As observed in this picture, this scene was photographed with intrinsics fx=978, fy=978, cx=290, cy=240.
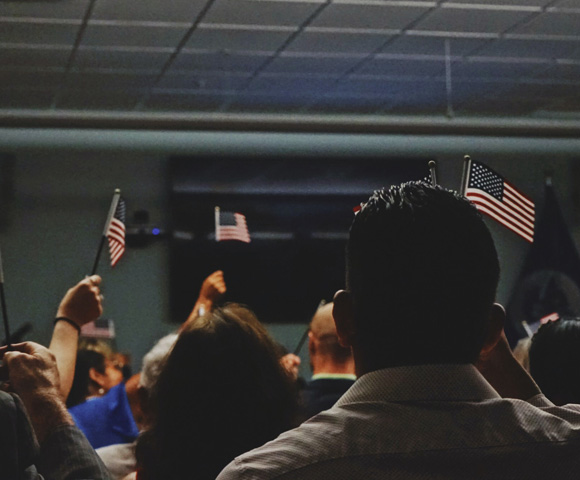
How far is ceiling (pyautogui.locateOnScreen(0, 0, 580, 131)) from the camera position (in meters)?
6.07

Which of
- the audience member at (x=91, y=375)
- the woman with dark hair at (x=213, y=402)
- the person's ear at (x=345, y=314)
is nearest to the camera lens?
the person's ear at (x=345, y=314)

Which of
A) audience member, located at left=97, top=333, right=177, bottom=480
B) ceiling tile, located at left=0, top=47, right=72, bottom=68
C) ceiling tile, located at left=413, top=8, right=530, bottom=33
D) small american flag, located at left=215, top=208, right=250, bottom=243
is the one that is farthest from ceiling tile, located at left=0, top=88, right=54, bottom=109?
audience member, located at left=97, top=333, right=177, bottom=480

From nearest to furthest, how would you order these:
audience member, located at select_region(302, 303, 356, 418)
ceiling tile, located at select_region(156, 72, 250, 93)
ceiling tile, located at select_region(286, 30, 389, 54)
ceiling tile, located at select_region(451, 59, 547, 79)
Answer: audience member, located at select_region(302, 303, 356, 418) → ceiling tile, located at select_region(286, 30, 389, 54) → ceiling tile, located at select_region(451, 59, 547, 79) → ceiling tile, located at select_region(156, 72, 250, 93)

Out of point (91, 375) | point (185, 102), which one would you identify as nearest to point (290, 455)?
point (91, 375)

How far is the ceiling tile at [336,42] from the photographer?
6598 mm

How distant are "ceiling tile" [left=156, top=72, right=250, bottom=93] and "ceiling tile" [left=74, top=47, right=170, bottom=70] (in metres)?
0.34

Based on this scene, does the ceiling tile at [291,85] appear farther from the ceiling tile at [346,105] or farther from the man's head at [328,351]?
the man's head at [328,351]

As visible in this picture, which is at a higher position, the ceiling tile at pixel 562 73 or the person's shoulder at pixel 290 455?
the ceiling tile at pixel 562 73

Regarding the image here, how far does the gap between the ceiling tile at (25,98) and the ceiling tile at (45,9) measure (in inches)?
76.7

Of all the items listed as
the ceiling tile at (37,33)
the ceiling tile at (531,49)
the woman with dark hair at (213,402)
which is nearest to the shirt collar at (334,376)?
the woman with dark hair at (213,402)

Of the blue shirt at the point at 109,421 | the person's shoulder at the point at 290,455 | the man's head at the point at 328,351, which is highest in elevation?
the person's shoulder at the point at 290,455

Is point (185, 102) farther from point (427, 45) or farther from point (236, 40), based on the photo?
point (427, 45)

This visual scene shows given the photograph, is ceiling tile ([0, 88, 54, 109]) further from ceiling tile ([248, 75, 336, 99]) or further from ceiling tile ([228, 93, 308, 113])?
ceiling tile ([248, 75, 336, 99])

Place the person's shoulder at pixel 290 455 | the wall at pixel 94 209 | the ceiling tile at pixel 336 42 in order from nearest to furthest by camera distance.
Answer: the person's shoulder at pixel 290 455 < the ceiling tile at pixel 336 42 < the wall at pixel 94 209
